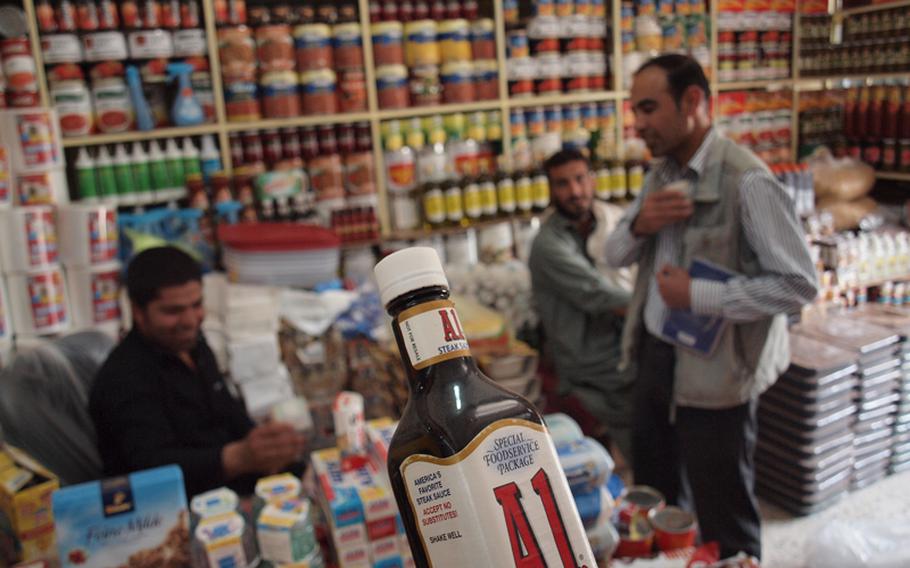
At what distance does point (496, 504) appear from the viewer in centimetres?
48

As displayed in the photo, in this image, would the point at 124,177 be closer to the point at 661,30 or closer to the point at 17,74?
the point at 17,74

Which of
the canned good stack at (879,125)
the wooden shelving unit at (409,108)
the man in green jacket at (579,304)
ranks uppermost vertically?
the wooden shelving unit at (409,108)

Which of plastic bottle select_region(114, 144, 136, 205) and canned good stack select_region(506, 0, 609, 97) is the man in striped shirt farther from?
plastic bottle select_region(114, 144, 136, 205)

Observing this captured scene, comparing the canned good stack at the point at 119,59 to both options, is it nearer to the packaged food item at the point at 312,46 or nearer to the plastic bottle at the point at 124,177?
the plastic bottle at the point at 124,177

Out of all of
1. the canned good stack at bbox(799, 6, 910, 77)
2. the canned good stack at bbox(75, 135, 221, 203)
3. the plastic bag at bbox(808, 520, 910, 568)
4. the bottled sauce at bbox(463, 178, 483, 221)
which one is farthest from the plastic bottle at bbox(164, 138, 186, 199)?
the canned good stack at bbox(799, 6, 910, 77)

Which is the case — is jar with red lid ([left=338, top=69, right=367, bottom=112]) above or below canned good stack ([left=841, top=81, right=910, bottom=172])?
above

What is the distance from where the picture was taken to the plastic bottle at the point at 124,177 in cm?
332

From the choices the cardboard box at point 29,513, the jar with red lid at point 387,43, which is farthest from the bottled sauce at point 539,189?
the cardboard box at point 29,513

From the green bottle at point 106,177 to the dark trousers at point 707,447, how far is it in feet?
7.95

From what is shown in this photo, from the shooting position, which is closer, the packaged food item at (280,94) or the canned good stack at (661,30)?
the packaged food item at (280,94)

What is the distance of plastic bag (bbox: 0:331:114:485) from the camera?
1.81 metres

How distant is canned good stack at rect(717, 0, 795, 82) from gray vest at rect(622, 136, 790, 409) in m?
3.06

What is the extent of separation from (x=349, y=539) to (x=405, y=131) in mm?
3045

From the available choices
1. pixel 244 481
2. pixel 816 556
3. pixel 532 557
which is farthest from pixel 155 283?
pixel 816 556
